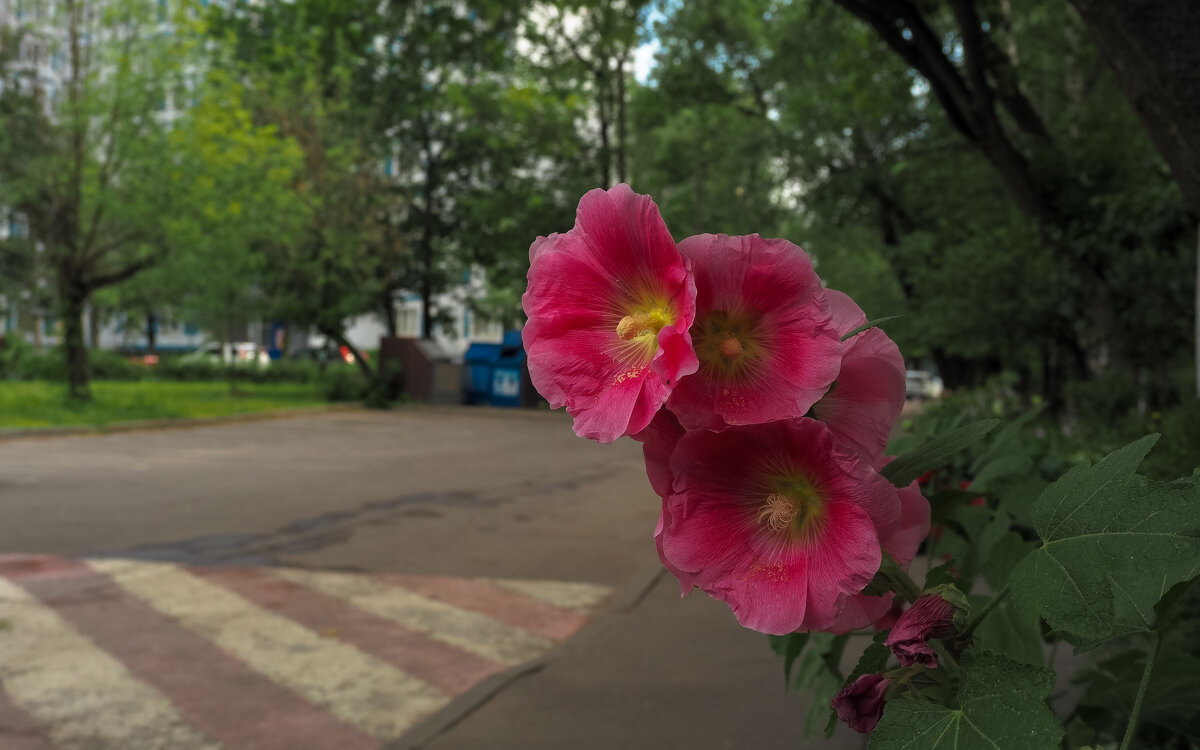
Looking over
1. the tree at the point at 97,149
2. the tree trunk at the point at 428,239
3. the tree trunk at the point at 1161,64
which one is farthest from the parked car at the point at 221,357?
the tree trunk at the point at 1161,64

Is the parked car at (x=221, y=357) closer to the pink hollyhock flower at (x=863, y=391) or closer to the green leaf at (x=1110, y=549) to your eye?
the pink hollyhock flower at (x=863, y=391)

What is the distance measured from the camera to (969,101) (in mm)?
9000

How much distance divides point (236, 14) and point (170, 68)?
1374 centimetres

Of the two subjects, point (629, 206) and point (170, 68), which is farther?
point (170, 68)

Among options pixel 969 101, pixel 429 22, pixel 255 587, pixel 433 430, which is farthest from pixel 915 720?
pixel 433 430

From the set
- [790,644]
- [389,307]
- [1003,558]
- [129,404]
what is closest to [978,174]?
[1003,558]

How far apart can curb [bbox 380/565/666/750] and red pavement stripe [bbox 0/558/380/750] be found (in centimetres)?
25

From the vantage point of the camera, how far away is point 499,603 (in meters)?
7.36

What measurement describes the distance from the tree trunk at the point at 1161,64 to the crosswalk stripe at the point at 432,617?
426 cm

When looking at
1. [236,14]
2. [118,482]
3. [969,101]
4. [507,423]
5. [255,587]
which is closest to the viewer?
[255,587]

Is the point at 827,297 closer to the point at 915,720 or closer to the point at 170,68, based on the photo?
the point at 915,720

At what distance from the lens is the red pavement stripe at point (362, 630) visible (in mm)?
5738

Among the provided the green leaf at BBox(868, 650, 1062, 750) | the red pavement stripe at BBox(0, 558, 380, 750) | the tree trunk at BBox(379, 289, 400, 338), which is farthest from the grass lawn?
the green leaf at BBox(868, 650, 1062, 750)

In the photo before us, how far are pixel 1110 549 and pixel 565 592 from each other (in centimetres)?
716
